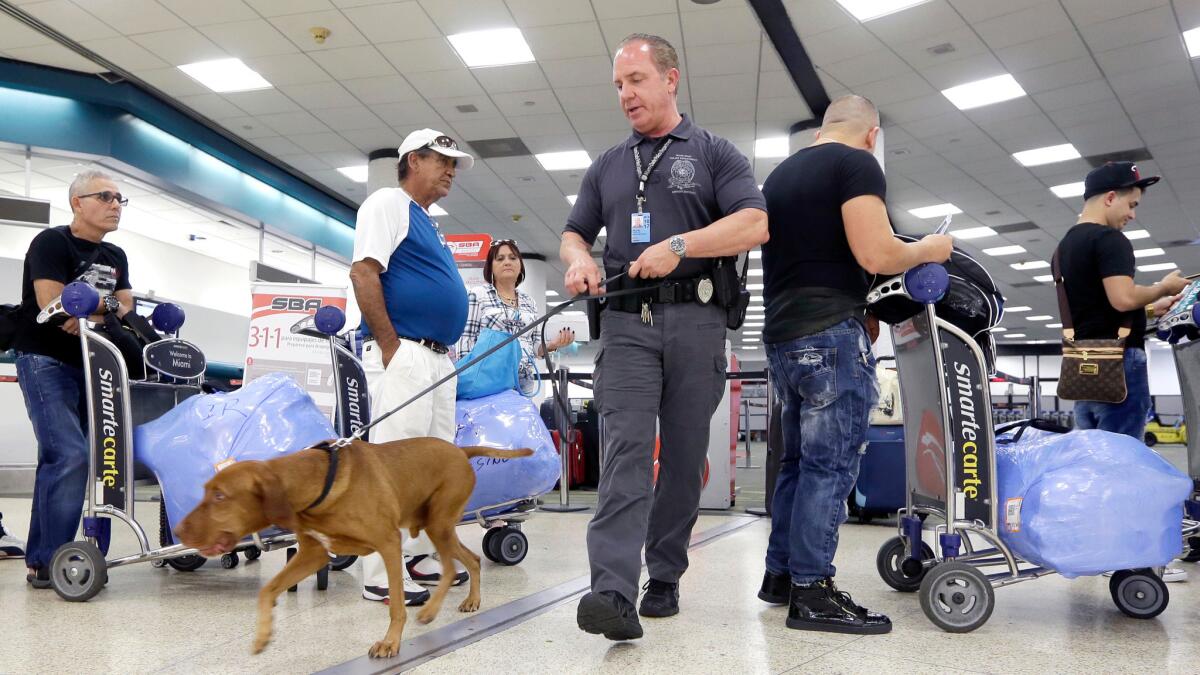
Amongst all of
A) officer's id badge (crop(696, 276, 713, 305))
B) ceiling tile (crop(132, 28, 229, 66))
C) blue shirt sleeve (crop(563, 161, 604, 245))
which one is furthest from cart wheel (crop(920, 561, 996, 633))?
ceiling tile (crop(132, 28, 229, 66))

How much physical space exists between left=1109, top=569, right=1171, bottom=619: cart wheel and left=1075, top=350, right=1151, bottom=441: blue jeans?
776 millimetres

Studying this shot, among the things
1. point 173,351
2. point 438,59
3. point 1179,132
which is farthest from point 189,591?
point 1179,132

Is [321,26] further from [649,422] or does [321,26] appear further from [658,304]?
[649,422]

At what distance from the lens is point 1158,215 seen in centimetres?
1480

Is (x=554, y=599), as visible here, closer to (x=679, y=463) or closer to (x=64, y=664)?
(x=679, y=463)

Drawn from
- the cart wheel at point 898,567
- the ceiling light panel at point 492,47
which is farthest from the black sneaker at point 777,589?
the ceiling light panel at point 492,47

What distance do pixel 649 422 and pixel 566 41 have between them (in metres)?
6.58

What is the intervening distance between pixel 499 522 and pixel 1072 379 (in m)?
2.44

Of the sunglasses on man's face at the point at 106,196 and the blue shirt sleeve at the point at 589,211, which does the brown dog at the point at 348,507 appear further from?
the sunglasses on man's face at the point at 106,196

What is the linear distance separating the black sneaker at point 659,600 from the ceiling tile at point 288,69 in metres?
7.61

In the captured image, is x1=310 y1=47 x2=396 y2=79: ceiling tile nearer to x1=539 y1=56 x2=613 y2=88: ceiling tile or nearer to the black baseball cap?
x1=539 y1=56 x2=613 y2=88: ceiling tile

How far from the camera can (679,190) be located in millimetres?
2328

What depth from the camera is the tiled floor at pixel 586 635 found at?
2008 mm

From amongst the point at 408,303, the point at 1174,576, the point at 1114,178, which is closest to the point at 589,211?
the point at 408,303
